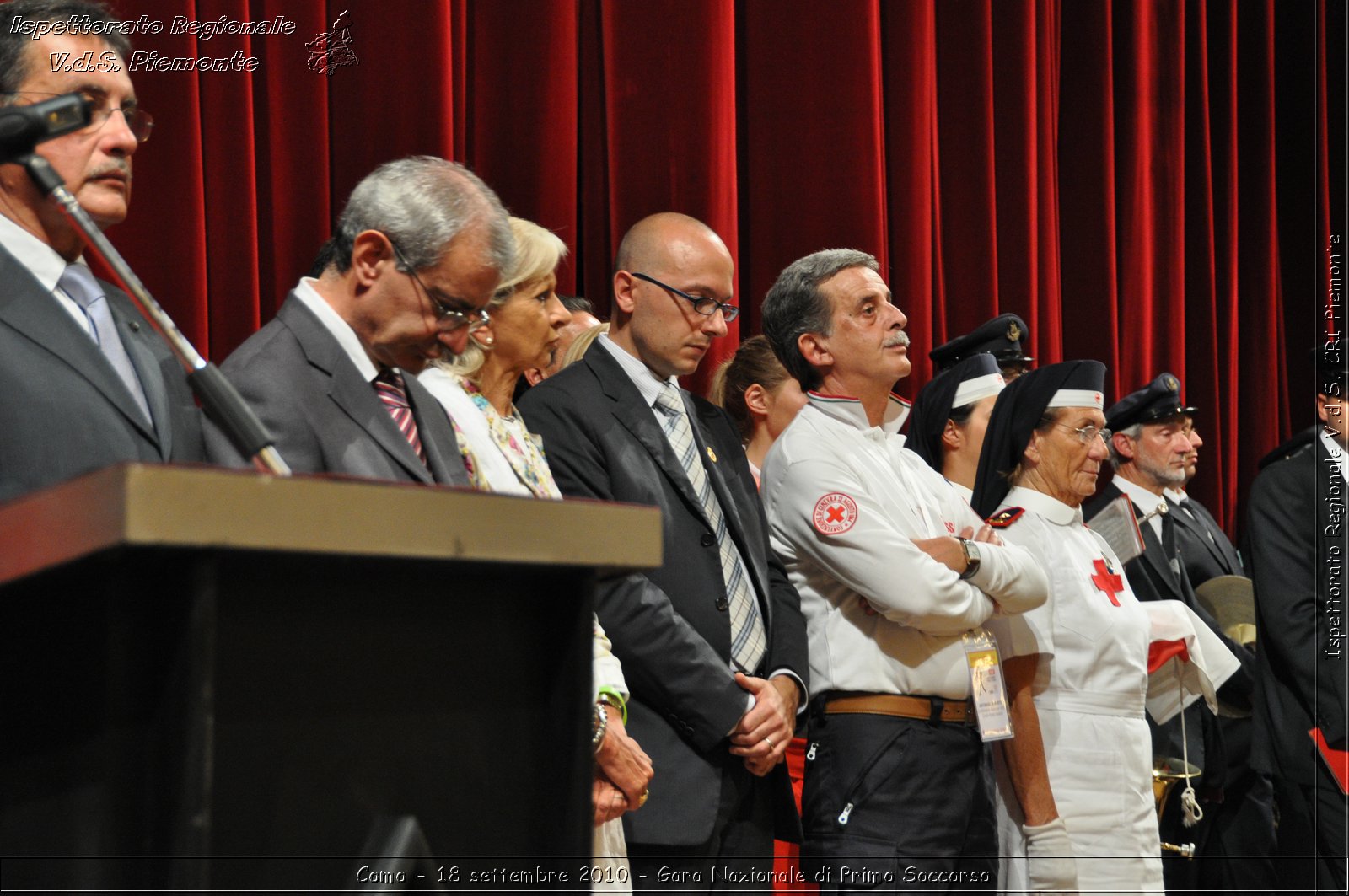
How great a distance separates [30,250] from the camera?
161cm

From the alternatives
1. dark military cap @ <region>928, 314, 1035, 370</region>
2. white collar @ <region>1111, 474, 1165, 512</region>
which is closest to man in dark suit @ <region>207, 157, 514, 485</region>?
dark military cap @ <region>928, 314, 1035, 370</region>

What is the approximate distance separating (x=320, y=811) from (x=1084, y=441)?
262 centimetres

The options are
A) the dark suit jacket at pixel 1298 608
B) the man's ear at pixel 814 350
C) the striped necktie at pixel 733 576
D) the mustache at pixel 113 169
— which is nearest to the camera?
the mustache at pixel 113 169

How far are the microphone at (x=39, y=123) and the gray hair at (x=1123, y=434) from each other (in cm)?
397

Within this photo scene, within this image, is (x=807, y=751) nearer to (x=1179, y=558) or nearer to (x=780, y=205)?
(x=780, y=205)

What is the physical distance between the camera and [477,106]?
3377 millimetres

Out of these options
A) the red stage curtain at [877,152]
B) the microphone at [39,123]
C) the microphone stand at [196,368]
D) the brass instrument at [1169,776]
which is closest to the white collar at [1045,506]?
the brass instrument at [1169,776]

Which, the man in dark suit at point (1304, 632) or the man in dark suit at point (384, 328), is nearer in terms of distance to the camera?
the man in dark suit at point (384, 328)

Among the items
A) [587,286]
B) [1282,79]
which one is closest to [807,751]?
[587,286]

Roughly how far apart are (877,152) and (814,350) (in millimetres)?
1331

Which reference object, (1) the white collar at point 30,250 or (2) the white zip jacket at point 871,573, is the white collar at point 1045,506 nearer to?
(2) the white zip jacket at point 871,573

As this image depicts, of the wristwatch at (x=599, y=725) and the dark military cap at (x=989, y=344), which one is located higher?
the dark military cap at (x=989, y=344)

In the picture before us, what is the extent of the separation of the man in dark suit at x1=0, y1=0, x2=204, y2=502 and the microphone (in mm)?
324

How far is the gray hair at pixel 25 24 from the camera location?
1.73 m
